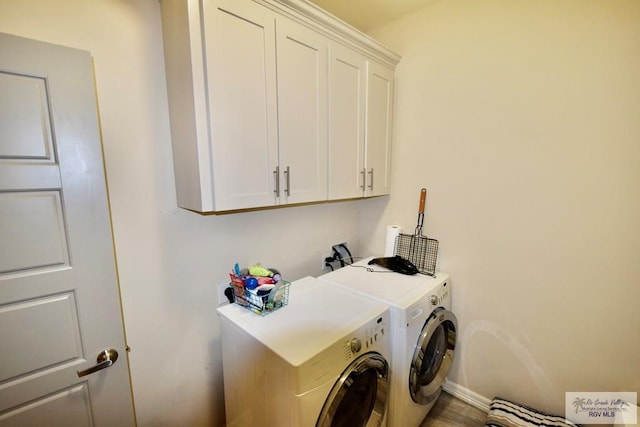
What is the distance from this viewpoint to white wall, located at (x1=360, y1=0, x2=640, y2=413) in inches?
49.5

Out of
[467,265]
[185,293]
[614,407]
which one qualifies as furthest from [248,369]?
[614,407]

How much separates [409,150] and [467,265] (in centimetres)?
90

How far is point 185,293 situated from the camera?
1.39m

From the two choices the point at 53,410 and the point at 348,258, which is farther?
the point at 348,258

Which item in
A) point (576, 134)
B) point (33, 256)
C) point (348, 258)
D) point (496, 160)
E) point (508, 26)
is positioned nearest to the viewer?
point (33, 256)

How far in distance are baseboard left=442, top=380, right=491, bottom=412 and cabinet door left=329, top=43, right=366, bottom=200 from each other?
5.03 ft

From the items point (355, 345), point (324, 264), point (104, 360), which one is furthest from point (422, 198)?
point (104, 360)

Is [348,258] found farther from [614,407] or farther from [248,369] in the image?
[614,407]

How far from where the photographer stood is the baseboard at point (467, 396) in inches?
67.7

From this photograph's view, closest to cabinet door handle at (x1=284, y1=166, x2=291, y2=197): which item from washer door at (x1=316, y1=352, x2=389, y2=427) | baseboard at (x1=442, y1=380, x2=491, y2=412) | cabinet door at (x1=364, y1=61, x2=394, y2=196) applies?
cabinet door at (x1=364, y1=61, x2=394, y2=196)

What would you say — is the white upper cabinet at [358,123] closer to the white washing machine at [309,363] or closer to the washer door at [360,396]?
the white washing machine at [309,363]

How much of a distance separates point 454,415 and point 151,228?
2.15m

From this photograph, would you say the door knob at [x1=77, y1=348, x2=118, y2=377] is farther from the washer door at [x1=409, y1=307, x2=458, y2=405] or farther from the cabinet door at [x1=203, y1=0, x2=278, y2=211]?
the washer door at [x1=409, y1=307, x2=458, y2=405]

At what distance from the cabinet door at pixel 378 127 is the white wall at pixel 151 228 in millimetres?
813
